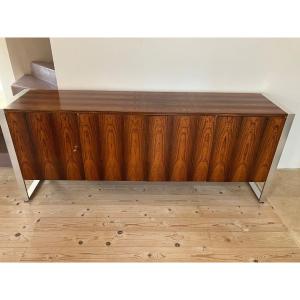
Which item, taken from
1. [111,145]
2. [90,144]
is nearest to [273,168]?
[111,145]

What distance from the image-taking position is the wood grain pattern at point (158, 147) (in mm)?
1395

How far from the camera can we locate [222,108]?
145cm

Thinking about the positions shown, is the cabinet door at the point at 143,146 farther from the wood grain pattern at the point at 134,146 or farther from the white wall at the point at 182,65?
the white wall at the point at 182,65

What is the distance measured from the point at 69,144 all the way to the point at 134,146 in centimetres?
41

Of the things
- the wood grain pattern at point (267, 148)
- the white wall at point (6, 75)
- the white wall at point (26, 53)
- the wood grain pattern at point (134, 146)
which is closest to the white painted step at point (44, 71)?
the white wall at point (26, 53)

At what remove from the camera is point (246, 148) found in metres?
1.49

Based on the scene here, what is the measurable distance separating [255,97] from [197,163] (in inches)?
25.3

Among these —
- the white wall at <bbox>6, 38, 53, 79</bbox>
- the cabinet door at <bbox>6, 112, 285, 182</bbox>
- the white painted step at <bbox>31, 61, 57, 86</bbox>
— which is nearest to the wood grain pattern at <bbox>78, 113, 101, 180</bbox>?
the cabinet door at <bbox>6, 112, 285, 182</bbox>

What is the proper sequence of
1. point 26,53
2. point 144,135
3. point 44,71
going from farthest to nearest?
point 26,53
point 44,71
point 144,135

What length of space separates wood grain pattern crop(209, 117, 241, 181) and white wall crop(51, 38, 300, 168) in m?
0.43

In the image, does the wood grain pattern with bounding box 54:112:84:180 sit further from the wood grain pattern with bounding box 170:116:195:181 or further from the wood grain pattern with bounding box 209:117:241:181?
the wood grain pattern with bounding box 209:117:241:181

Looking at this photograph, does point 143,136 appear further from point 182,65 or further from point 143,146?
point 182,65
